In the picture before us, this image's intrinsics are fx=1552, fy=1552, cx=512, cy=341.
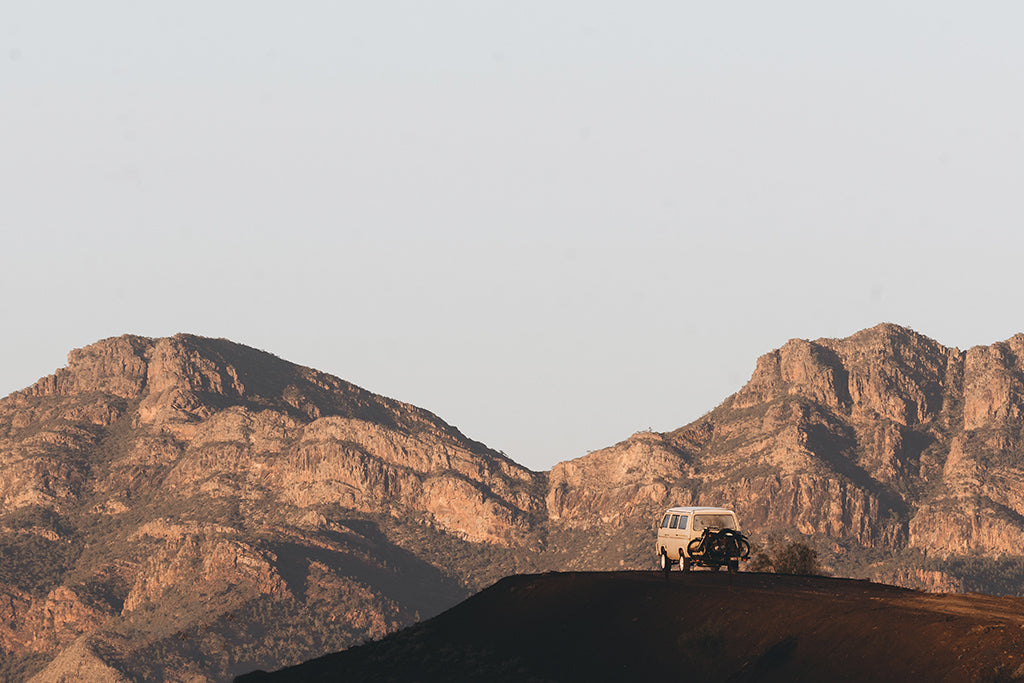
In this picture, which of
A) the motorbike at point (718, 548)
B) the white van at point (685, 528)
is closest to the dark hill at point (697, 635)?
the motorbike at point (718, 548)

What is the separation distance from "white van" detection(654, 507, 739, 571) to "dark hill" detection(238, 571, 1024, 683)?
1191 millimetres

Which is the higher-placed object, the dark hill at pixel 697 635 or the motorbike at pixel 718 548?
the motorbike at pixel 718 548

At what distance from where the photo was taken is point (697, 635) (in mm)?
55000

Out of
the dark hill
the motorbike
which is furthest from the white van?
the dark hill

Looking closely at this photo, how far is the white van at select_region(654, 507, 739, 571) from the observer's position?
228ft

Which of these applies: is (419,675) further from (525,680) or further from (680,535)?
(680,535)

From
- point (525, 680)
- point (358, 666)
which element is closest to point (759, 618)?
point (525, 680)

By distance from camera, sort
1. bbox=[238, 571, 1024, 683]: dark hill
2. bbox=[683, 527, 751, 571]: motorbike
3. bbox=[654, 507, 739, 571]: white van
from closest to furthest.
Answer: bbox=[238, 571, 1024, 683]: dark hill < bbox=[683, 527, 751, 571]: motorbike < bbox=[654, 507, 739, 571]: white van

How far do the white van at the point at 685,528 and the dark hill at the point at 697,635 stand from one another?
3.91 feet

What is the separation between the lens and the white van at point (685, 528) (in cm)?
6962

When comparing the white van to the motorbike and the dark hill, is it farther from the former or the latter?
the dark hill

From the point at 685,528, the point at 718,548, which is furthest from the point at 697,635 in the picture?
the point at 685,528

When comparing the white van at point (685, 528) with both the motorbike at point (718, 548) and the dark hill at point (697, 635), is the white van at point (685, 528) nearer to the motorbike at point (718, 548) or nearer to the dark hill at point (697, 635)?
the motorbike at point (718, 548)

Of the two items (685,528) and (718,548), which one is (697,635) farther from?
(685,528)
